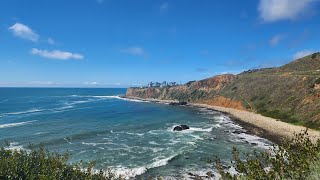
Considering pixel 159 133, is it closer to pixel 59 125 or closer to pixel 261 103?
pixel 59 125

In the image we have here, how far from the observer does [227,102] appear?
141000mm

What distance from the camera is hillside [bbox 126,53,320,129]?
90.0 m

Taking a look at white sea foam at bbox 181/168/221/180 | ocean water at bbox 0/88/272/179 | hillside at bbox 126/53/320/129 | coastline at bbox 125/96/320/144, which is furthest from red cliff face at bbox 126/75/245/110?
white sea foam at bbox 181/168/221/180

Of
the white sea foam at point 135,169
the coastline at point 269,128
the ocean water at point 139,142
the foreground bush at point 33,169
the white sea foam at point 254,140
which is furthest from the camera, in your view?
the coastline at point 269,128

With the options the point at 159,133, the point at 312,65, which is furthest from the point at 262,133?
the point at 312,65

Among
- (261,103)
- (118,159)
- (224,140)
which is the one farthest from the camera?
(261,103)

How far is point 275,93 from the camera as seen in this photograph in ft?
384

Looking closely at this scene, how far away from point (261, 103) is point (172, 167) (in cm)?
7924

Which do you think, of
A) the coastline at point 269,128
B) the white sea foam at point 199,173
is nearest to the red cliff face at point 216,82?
the coastline at point 269,128

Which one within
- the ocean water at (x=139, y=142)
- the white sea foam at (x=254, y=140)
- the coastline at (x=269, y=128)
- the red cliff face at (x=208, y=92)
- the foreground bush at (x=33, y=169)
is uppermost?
the red cliff face at (x=208, y=92)

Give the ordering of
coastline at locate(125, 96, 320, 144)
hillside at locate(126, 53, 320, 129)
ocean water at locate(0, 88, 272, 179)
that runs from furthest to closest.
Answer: hillside at locate(126, 53, 320, 129) < coastline at locate(125, 96, 320, 144) < ocean water at locate(0, 88, 272, 179)

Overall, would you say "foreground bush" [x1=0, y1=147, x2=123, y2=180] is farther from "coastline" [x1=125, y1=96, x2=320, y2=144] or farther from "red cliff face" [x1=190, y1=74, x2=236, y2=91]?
"red cliff face" [x1=190, y1=74, x2=236, y2=91]

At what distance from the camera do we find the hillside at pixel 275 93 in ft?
295

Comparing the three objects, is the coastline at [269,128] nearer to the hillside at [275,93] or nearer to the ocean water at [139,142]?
the hillside at [275,93]
